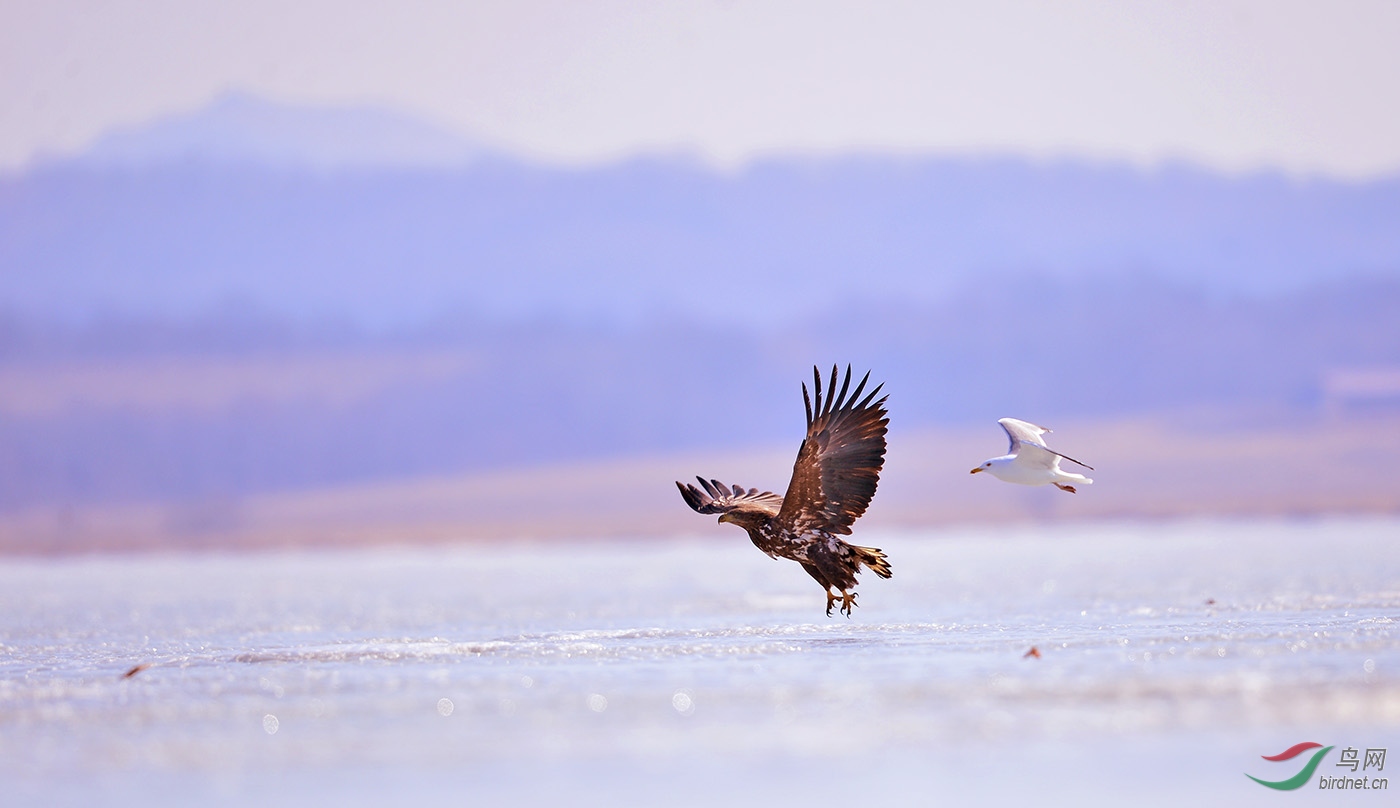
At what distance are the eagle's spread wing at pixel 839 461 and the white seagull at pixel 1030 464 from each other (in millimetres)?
1656

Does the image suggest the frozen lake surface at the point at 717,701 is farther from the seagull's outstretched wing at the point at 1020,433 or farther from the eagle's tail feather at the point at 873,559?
the seagull's outstretched wing at the point at 1020,433

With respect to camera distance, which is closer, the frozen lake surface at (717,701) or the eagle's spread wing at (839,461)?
the frozen lake surface at (717,701)

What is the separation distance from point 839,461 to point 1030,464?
2.31 meters

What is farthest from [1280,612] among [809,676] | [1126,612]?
[809,676]

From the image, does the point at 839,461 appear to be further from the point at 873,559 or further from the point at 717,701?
the point at 717,701

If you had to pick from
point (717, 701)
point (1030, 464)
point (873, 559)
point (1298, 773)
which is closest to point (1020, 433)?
→ point (1030, 464)

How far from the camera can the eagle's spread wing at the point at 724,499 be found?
1769 cm

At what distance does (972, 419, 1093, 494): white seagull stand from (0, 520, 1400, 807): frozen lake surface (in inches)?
62.1

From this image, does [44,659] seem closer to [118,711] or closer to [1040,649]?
[118,711]

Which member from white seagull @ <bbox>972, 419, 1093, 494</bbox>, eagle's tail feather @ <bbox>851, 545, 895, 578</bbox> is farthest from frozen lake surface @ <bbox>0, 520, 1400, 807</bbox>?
white seagull @ <bbox>972, 419, 1093, 494</bbox>

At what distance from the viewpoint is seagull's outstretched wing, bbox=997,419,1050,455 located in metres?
17.5

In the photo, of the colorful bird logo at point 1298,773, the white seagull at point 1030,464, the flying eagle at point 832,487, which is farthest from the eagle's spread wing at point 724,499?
the colorful bird logo at point 1298,773

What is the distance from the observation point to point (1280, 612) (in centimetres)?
1731

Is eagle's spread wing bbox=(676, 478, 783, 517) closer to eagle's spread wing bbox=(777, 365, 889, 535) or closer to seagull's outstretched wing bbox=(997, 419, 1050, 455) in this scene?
eagle's spread wing bbox=(777, 365, 889, 535)
